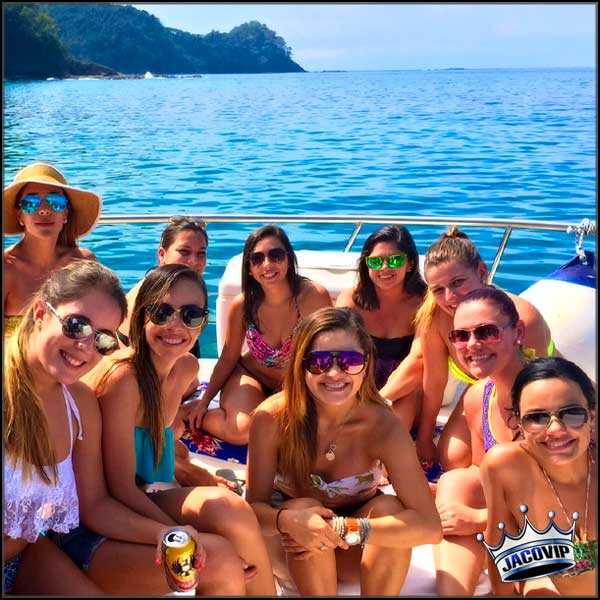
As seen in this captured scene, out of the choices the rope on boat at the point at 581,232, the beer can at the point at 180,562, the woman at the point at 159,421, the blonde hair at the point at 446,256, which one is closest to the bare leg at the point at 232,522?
the woman at the point at 159,421

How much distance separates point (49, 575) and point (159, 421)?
1.75 ft

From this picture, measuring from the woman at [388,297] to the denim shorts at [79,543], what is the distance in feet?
5.27

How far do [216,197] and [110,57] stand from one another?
166ft

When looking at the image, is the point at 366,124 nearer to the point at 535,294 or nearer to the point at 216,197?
the point at 216,197

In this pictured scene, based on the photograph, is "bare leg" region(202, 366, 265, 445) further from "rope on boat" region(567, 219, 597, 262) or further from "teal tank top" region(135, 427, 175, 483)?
"rope on boat" region(567, 219, 597, 262)

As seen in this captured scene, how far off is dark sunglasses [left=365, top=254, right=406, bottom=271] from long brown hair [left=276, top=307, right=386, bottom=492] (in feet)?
3.43

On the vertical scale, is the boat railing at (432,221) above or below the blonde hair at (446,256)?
above

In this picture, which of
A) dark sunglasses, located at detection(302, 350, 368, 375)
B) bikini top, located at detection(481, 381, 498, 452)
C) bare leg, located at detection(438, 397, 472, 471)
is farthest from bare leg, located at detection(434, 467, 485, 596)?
dark sunglasses, located at detection(302, 350, 368, 375)

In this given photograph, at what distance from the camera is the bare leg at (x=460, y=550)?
84.7 inches

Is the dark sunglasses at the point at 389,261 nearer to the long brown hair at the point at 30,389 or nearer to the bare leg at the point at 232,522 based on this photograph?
the bare leg at the point at 232,522

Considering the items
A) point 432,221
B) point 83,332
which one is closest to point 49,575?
point 83,332

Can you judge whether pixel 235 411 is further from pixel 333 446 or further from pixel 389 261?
pixel 333 446

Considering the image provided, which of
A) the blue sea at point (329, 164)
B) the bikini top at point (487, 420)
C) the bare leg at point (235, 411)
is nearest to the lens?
the bikini top at point (487, 420)

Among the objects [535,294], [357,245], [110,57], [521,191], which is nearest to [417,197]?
[521,191]
